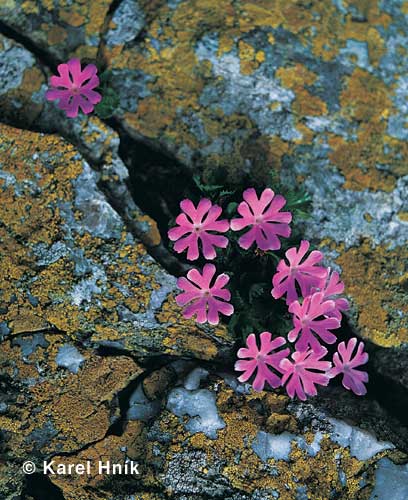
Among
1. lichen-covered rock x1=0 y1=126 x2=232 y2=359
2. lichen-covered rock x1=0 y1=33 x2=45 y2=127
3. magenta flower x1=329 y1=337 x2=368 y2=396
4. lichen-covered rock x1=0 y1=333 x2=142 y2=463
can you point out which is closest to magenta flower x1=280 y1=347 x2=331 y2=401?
magenta flower x1=329 y1=337 x2=368 y2=396

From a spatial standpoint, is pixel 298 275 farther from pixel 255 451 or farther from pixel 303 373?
pixel 255 451

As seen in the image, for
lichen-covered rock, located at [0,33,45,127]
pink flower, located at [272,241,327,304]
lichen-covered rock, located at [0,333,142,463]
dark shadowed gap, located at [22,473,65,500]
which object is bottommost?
dark shadowed gap, located at [22,473,65,500]

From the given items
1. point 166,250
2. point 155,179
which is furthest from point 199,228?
point 155,179

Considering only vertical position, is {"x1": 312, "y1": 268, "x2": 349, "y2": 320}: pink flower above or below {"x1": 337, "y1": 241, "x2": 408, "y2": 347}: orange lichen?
above

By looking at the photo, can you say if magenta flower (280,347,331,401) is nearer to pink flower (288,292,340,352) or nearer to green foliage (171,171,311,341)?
pink flower (288,292,340,352)

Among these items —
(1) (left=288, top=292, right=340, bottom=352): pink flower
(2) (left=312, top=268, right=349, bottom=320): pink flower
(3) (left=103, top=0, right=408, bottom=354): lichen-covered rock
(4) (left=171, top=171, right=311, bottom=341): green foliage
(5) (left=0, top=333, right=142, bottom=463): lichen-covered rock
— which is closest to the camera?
(1) (left=288, top=292, right=340, bottom=352): pink flower

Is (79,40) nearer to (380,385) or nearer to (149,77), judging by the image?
(149,77)
